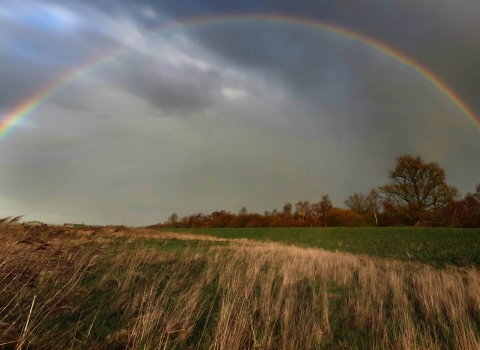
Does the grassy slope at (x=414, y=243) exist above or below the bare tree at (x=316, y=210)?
below

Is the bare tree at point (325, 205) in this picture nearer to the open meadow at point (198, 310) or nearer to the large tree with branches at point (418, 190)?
the large tree with branches at point (418, 190)

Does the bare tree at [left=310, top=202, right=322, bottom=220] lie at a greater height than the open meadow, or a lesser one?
greater

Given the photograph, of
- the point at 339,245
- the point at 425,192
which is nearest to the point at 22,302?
the point at 339,245

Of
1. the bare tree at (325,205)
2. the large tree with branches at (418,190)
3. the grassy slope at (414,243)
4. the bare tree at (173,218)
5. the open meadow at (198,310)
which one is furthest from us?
the bare tree at (173,218)

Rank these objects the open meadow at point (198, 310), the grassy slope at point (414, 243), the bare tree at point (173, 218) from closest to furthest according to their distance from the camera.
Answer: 1. the open meadow at point (198, 310)
2. the grassy slope at point (414, 243)
3. the bare tree at point (173, 218)

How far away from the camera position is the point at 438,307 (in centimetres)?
635

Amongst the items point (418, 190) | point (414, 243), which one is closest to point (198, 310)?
point (414, 243)

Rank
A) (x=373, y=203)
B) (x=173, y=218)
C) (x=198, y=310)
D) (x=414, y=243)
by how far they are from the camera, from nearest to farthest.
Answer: (x=198, y=310)
(x=414, y=243)
(x=373, y=203)
(x=173, y=218)

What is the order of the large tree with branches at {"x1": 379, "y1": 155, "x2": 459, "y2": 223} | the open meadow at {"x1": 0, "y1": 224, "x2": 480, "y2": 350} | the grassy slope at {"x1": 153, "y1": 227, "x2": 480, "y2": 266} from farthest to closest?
1. the large tree with branches at {"x1": 379, "y1": 155, "x2": 459, "y2": 223}
2. the grassy slope at {"x1": 153, "y1": 227, "x2": 480, "y2": 266}
3. the open meadow at {"x1": 0, "y1": 224, "x2": 480, "y2": 350}

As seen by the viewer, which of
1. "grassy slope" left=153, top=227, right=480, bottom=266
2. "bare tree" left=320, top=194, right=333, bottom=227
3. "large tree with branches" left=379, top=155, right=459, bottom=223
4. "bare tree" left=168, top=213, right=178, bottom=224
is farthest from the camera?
"bare tree" left=168, top=213, right=178, bottom=224

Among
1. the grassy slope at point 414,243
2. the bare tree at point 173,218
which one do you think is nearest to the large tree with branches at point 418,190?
the grassy slope at point 414,243

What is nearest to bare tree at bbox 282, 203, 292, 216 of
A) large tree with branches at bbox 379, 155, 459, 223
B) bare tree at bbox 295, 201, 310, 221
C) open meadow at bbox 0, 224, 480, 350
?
bare tree at bbox 295, 201, 310, 221

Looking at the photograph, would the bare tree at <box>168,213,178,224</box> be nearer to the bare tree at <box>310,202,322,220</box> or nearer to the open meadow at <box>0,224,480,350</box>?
the bare tree at <box>310,202,322,220</box>

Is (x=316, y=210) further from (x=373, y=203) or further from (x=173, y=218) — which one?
(x=173, y=218)
